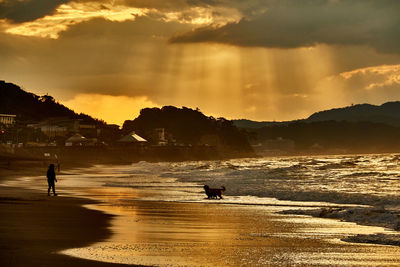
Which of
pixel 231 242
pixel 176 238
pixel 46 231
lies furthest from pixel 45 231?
pixel 231 242

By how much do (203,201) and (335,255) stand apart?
50.1 ft

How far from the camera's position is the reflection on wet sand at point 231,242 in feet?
38.8

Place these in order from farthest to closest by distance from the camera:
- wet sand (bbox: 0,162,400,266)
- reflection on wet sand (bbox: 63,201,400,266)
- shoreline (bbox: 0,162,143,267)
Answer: reflection on wet sand (bbox: 63,201,400,266) → wet sand (bbox: 0,162,400,266) → shoreline (bbox: 0,162,143,267)

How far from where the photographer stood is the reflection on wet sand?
38.8 feet

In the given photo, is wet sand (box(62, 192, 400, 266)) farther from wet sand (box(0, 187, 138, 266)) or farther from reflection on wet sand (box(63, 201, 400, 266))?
wet sand (box(0, 187, 138, 266))

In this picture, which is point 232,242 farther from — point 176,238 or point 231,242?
point 176,238

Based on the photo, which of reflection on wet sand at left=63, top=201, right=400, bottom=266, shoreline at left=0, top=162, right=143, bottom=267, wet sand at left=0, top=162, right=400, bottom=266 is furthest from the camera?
reflection on wet sand at left=63, top=201, right=400, bottom=266

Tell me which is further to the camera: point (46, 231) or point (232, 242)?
point (46, 231)

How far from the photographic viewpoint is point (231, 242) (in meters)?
14.1

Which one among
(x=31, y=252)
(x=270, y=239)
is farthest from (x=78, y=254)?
(x=270, y=239)

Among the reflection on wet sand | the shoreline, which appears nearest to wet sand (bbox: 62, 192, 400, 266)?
the reflection on wet sand

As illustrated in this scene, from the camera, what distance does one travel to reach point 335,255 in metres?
12.5

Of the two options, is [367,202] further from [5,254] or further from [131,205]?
[5,254]

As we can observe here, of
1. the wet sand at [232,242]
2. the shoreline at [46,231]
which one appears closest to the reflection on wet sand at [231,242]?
the wet sand at [232,242]
